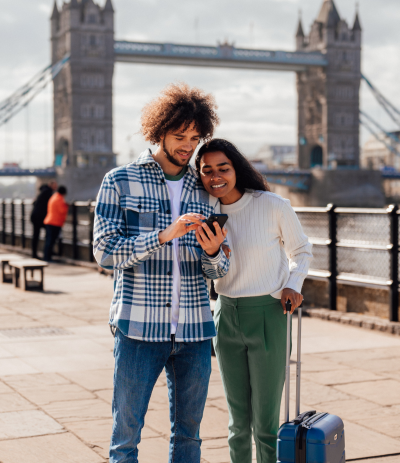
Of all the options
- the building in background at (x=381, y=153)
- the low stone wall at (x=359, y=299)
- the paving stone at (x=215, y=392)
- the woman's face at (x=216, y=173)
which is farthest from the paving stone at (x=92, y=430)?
the building in background at (x=381, y=153)

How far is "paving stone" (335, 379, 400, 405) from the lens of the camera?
402cm

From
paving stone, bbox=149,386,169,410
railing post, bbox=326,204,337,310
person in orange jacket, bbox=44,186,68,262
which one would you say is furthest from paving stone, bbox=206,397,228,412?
person in orange jacket, bbox=44,186,68,262

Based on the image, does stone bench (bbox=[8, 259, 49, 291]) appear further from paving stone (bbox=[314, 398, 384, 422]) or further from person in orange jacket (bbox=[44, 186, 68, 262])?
paving stone (bbox=[314, 398, 384, 422])

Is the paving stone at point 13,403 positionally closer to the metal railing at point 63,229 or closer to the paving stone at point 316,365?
the paving stone at point 316,365

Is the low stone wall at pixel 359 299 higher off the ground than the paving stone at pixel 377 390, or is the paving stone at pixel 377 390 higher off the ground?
the low stone wall at pixel 359 299

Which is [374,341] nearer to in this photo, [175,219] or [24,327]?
[24,327]

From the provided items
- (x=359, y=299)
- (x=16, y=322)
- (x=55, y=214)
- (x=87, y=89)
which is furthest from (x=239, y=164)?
(x=87, y=89)

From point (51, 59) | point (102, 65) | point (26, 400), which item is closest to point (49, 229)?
point (26, 400)

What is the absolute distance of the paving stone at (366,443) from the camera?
319 centimetres

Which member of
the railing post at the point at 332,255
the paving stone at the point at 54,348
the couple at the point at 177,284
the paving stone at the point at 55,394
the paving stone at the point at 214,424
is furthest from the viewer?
the railing post at the point at 332,255

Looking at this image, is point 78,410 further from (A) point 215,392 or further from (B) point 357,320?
(B) point 357,320

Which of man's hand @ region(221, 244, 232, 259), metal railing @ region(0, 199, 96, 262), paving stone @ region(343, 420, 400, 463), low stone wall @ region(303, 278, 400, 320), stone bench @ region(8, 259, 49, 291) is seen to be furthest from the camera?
metal railing @ region(0, 199, 96, 262)

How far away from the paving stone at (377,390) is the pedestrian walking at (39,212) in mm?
9719

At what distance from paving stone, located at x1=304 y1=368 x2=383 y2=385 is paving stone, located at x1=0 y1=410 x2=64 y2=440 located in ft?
5.40
